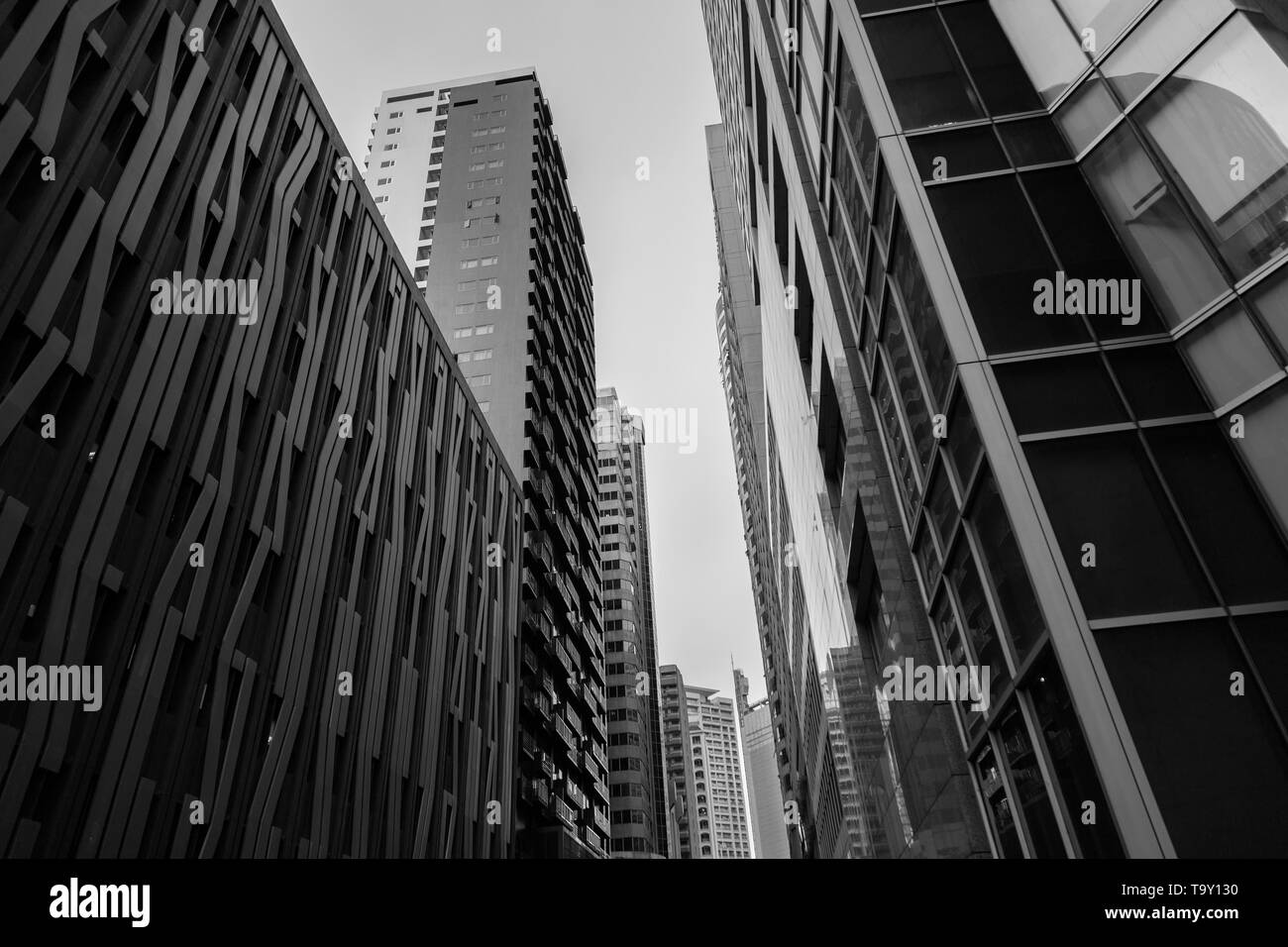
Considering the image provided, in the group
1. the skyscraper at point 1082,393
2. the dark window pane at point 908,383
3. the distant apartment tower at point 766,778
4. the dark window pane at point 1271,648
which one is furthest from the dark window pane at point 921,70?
the distant apartment tower at point 766,778

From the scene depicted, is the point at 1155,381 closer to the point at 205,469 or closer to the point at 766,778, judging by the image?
the point at 205,469

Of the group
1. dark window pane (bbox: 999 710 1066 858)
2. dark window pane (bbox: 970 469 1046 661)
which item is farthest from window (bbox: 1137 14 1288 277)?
dark window pane (bbox: 999 710 1066 858)

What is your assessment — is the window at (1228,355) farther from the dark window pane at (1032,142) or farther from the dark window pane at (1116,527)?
the dark window pane at (1032,142)

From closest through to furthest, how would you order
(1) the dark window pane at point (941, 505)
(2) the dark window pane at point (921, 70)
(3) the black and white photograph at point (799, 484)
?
(3) the black and white photograph at point (799, 484) < (1) the dark window pane at point (941, 505) < (2) the dark window pane at point (921, 70)

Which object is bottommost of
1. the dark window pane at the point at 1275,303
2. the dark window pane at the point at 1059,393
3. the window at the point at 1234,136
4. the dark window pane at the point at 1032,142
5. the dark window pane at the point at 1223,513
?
the dark window pane at the point at 1223,513

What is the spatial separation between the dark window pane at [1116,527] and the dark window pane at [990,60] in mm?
5438

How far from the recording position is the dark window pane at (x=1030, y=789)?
9.11 metres

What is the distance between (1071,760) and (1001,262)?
606cm

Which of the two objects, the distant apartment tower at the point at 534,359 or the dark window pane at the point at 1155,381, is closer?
the dark window pane at the point at 1155,381

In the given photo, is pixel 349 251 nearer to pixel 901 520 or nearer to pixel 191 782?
pixel 191 782

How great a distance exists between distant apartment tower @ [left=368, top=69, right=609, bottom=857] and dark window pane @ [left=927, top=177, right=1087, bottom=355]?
1301 inches

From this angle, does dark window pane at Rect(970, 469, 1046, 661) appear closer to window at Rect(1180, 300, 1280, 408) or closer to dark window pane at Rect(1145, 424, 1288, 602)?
dark window pane at Rect(1145, 424, 1288, 602)

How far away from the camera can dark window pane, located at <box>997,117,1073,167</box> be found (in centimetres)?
1079
